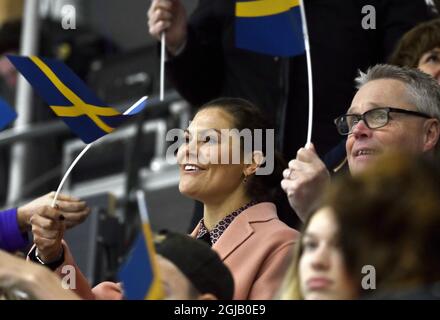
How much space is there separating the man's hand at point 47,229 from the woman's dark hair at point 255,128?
0.58 meters

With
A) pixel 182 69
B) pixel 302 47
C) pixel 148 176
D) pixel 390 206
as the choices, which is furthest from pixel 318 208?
pixel 148 176

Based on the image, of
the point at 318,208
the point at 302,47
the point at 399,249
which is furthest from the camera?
the point at 302,47

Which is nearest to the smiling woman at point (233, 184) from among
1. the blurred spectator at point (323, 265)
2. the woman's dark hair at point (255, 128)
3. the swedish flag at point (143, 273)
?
the woman's dark hair at point (255, 128)

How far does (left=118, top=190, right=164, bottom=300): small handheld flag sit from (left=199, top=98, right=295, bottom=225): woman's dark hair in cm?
125

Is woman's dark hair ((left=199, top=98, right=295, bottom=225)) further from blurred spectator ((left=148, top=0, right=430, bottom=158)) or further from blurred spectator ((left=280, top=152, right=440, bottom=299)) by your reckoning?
blurred spectator ((left=280, top=152, right=440, bottom=299))

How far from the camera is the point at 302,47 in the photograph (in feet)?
15.4

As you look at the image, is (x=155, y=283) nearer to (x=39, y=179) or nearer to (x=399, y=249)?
(x=399, y=249)

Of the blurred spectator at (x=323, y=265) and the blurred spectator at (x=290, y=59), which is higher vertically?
the blurred spectator at (x=290, y=59)

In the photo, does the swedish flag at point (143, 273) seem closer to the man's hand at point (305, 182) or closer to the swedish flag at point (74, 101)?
the man's hand at point (305, 182)

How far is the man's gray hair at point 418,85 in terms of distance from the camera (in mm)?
4223

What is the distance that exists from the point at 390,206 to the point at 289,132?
6.95ft

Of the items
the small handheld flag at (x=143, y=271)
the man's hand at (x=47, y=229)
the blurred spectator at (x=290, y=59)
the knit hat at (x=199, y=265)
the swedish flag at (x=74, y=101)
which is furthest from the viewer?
the blurred spectator at (x=290, y=59)

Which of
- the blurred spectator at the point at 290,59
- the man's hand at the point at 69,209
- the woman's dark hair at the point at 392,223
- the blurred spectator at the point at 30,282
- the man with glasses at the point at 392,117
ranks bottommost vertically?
the blurred spectator at the point at 30,282

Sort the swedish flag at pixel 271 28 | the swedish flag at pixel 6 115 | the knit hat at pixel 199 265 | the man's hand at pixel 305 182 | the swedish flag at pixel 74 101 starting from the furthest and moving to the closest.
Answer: the swedish flag at pixel 271 28, the swedish flag at pixel 6 115, the swedish flag at pixel 74 101, the man's hand at pixel 305 182, the knit hat at pixel 199 265
